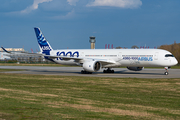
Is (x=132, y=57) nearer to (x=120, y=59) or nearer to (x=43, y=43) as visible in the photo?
(x=120, y=59)

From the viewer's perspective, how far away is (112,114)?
28.8 ft

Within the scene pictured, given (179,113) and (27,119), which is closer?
(27,119)

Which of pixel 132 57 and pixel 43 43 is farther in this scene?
pixel 43 43

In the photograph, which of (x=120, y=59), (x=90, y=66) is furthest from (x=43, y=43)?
(x=120, y=59)

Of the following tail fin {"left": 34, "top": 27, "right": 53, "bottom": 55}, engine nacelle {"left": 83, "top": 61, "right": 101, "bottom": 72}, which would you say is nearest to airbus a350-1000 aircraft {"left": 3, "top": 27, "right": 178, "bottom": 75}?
engine nacelle {"left": 83, "top": 61, "right": 101, "bottom": 72}

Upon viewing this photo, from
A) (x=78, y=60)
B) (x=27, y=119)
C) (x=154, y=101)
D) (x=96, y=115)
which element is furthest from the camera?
(x=78, y=60)

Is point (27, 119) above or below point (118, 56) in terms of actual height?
below

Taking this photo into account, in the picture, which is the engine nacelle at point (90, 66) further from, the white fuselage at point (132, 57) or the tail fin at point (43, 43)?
the tail fin at point (43, 43)

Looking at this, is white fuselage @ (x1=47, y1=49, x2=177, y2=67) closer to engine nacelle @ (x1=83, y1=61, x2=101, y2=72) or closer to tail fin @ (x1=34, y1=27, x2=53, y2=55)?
engine nacelle @ (x1=83, y1=61, x2=101, y2=72)

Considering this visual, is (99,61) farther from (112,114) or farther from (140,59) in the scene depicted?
(112,114)

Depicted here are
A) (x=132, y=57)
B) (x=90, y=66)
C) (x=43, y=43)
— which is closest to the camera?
(x=90, y=66)

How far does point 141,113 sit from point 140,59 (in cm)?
2337

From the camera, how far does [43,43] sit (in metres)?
41.1

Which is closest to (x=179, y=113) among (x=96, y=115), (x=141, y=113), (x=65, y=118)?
(x=141, y=113)
